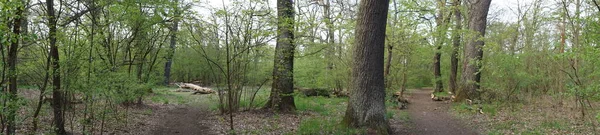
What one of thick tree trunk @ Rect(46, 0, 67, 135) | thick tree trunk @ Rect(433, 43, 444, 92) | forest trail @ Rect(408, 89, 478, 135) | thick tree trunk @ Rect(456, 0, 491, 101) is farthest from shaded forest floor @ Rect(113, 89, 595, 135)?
thick tree trunk @ Rect(433, 43, 444, 92)

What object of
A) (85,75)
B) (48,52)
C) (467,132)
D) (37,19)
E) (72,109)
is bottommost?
(467,132)

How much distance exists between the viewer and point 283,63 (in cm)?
850

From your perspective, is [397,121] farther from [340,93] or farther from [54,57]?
→ [54,57]

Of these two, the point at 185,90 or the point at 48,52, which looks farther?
the point at 185,90

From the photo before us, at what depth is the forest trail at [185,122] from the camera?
7242mm

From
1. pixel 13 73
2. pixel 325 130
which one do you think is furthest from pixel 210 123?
pixel 13 73

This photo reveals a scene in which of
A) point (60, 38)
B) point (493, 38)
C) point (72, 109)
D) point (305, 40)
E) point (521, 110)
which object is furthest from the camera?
point (493, 38)

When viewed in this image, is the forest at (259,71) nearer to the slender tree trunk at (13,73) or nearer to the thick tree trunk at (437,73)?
the slender tree trunk at (13,73)

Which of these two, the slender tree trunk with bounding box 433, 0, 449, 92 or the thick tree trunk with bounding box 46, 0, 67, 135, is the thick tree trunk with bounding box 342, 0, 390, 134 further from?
the slender tree trunk with bounding box 433, 0, 449, 92

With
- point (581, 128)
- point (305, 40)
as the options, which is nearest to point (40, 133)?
point (305, 40)

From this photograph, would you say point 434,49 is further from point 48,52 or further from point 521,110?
point 48,52

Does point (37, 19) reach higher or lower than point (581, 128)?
higher

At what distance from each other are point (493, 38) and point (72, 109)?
13.7 metres

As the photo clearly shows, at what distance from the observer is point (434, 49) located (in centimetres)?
1406
